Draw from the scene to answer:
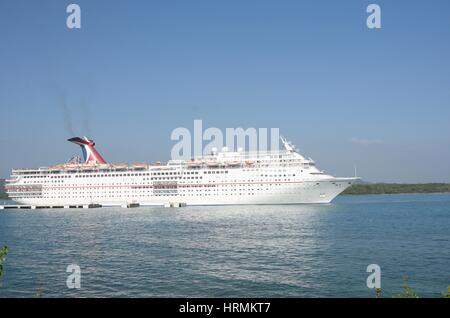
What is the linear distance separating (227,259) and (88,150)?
58231mm

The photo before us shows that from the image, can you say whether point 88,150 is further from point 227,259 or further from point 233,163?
point 227,259

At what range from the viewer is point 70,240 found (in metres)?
28.5

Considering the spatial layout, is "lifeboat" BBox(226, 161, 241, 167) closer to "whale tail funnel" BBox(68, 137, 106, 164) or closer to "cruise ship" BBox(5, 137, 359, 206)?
"cruise ship" BBox(5, 137, 359, 206)

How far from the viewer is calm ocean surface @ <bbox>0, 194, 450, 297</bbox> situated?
15203mm

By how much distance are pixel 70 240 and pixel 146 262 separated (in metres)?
11.0

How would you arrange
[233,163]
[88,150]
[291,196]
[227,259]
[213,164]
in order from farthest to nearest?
1. [88,150]
2. [213,164]
3. [233,163]
4. [291,196]
5. [227,259]

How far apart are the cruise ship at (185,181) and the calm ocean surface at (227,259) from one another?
2154 cm

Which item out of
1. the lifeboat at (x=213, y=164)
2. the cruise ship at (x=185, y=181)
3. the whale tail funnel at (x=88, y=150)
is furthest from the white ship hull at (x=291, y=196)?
the whale tail funnel at (x=88, y=150)

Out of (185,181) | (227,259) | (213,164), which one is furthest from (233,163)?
(227,259)

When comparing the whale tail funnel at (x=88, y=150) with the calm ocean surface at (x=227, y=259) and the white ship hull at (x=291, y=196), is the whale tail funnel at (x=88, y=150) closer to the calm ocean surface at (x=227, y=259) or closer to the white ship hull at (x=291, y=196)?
the white ship hull at (x=291, y=196)

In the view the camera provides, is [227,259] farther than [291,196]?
No

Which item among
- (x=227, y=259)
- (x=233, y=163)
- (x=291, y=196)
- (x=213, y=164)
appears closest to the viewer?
(x=227, y=259)

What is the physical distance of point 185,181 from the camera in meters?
63.0
